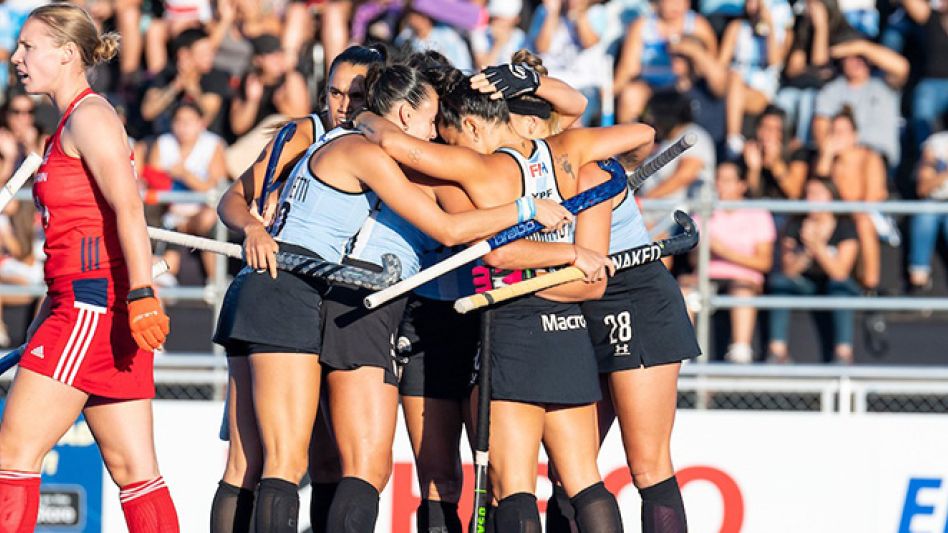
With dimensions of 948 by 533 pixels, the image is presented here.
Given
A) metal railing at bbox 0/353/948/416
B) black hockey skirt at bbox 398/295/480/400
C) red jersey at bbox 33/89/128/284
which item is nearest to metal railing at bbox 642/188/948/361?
metal railing at bbox 0/353/948/416

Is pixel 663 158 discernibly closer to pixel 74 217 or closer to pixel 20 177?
pixel 74 217

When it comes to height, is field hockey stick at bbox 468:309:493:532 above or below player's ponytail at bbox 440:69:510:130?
below

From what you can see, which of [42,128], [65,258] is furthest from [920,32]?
[65,258]

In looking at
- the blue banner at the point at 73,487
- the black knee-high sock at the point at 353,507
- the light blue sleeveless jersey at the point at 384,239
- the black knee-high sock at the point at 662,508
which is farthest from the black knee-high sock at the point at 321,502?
the blue banner at the point at 73,487

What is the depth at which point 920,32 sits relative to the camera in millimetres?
9328

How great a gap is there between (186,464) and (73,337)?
265 cm

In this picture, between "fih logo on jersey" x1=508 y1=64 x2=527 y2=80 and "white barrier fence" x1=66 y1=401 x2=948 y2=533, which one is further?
"white barrier fence" x1=66 y1=401 x2=948 y2=533

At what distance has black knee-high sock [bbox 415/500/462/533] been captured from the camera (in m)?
5.47

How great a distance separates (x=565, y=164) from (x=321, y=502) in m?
1.56

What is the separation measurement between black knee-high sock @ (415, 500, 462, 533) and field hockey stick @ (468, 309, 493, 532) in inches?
15.0

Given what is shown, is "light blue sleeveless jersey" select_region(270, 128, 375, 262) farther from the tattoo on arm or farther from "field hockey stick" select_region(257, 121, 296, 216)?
the tattoo on arm

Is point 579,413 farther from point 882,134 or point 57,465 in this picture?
point 882,134

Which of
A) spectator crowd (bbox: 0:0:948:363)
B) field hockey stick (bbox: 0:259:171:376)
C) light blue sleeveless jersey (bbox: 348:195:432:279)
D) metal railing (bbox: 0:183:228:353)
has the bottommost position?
field hockey stick (bbox: 0:259:171:376)

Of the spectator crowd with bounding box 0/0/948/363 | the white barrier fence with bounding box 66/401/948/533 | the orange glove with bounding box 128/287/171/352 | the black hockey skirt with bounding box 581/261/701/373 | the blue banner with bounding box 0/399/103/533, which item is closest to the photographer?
the orange glove with bounding box 128/287/171/352
